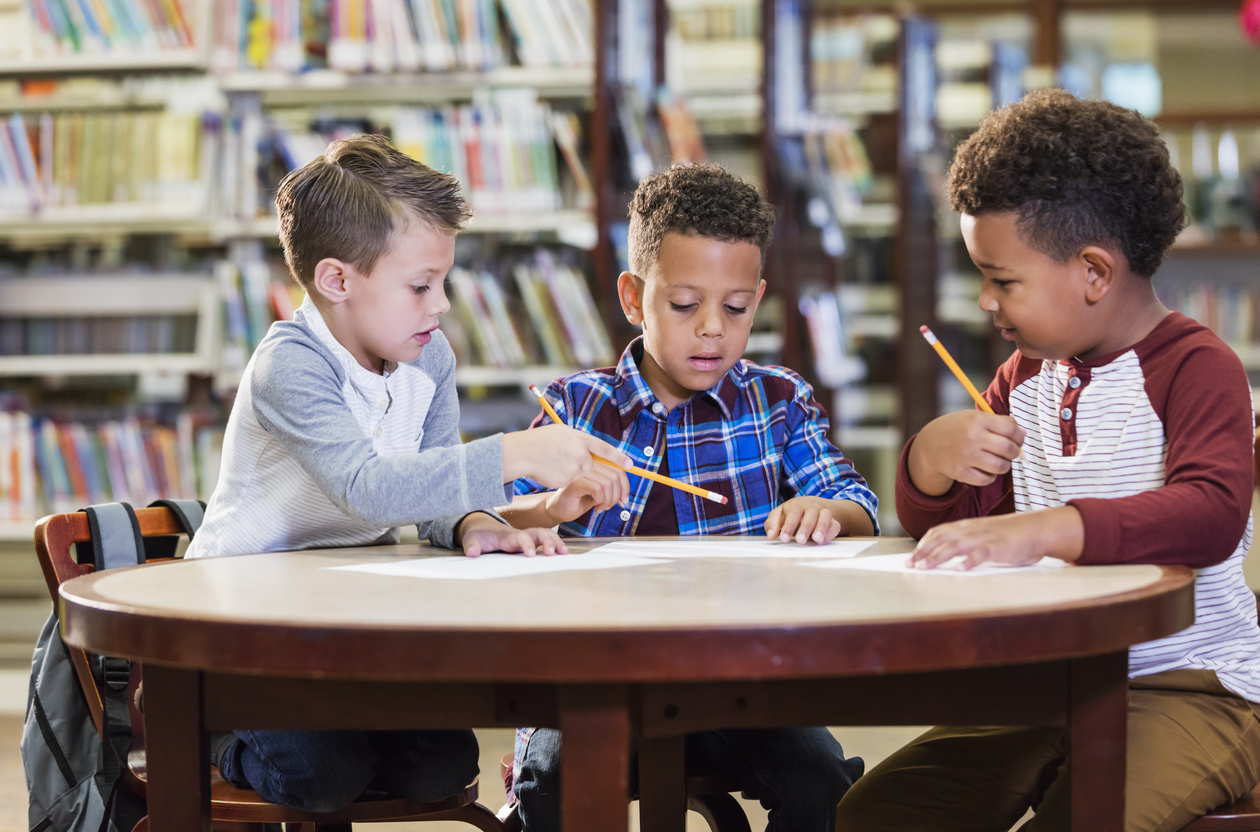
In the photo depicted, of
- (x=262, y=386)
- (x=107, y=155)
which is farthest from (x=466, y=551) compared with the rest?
(x=107, y=155)

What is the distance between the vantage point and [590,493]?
123 centimetres

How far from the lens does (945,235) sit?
4047mm

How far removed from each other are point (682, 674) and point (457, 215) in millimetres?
828

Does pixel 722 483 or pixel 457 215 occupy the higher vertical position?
pixel 457 215

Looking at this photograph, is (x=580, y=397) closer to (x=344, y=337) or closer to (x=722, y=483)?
(x=722, y=483)

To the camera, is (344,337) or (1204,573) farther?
(344,337)

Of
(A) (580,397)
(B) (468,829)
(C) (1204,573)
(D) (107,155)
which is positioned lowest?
(B) (468,829)

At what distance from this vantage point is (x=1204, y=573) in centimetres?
112

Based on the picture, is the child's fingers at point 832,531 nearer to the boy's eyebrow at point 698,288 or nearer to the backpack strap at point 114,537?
→ the boy's eyebrow at point 698,288

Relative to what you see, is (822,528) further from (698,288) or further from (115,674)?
(115,674)

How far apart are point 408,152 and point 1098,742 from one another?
264cm

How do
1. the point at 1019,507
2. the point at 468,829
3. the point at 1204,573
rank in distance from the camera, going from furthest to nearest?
1. the point at 468,829
2. the point at 1019,507
3. the point at 1204,573

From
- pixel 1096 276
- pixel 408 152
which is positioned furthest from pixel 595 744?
pixel 408 152

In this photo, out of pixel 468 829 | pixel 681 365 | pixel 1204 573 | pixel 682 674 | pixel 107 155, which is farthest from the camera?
pixel 107 155
